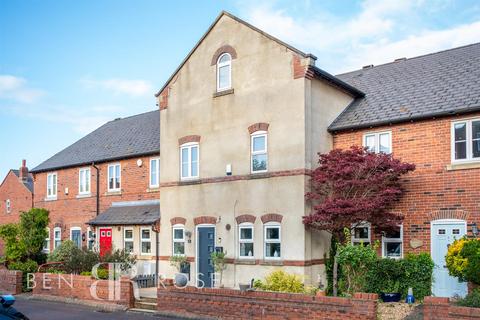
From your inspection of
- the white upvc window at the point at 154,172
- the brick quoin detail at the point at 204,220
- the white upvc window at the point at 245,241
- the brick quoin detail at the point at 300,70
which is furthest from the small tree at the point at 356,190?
the white upvc window at the point at 154,172

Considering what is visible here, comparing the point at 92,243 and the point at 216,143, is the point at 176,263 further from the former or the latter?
the point at 92,243

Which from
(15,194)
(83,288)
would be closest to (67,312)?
(83,288)

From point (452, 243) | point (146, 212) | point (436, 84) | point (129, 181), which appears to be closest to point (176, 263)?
point (146, 212)

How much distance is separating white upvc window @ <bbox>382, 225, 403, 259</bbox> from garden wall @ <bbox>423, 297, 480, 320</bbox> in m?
5.75

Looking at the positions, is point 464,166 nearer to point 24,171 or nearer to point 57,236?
point 57,236

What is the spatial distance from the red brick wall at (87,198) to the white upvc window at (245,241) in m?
7.06

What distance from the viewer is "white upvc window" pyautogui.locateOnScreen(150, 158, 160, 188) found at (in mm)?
25359

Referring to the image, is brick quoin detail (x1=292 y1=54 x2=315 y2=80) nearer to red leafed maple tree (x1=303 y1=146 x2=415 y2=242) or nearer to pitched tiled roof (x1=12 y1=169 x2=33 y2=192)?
red leafed maple tree (x1=303 y1=146 x2=415 y2=242)

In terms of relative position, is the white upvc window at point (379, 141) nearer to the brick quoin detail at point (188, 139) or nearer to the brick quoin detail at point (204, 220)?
the brick quoin detail at point (204, 220)

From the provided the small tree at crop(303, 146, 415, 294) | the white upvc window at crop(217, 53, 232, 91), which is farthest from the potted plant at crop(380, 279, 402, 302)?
the white upvc window at crop(217, 53, 232, 91)

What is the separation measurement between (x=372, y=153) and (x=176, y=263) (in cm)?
898

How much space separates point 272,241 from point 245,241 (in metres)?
1.21

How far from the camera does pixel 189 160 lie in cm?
2152

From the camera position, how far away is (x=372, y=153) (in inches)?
664
